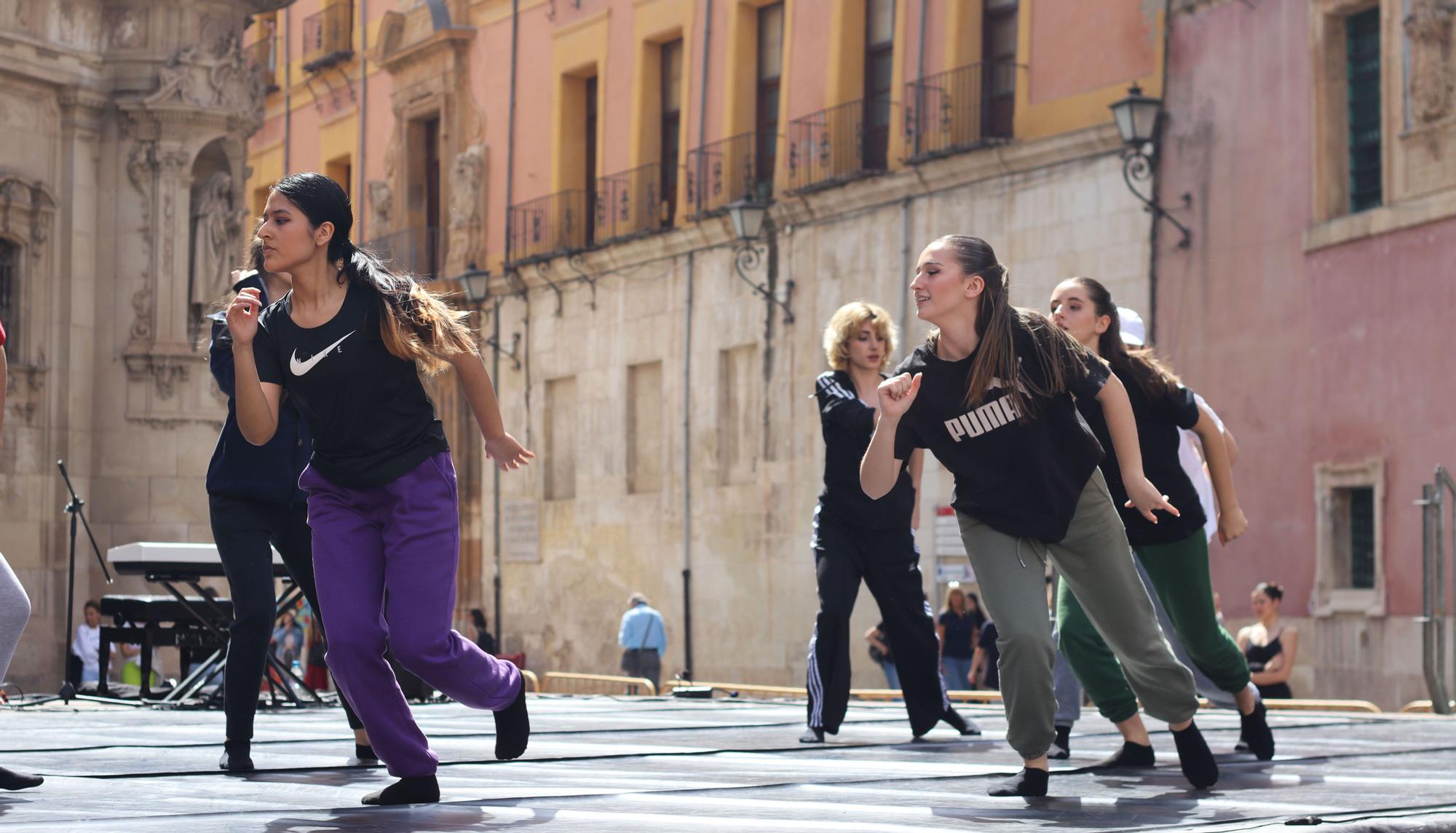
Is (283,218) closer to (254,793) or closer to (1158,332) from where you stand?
(254,793)

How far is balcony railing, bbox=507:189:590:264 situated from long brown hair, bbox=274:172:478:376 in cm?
2807

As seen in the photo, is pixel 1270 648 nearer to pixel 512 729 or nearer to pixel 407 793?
pixel 512 729

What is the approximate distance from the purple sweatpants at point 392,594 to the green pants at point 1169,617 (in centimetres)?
250

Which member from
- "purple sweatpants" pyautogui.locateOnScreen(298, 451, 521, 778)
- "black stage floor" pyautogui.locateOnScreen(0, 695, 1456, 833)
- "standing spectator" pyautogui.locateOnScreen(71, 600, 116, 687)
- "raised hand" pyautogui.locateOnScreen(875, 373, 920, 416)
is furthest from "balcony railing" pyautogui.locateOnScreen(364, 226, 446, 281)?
"purple sweatpants" pyautogui.locateOnScreen(298, 451, 521, 778)

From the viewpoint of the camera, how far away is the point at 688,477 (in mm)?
32438

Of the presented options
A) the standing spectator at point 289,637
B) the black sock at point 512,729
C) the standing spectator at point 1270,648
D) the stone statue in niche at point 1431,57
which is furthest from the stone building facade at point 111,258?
the black sock at point 512,729

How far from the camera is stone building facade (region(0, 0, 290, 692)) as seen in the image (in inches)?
803

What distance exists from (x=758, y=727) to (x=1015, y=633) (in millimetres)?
4096

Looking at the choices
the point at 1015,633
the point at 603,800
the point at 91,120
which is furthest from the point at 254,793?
the point at 91,120

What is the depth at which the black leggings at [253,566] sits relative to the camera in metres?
7.89

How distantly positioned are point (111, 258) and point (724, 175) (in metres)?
12.1

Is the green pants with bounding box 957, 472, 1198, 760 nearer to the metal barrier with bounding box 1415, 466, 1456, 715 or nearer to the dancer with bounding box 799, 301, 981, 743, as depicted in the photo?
the dancer with bounding box 799, 301, 981, 743

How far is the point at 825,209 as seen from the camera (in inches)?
1168

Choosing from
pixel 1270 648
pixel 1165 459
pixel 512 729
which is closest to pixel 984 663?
pixel 1270 648
